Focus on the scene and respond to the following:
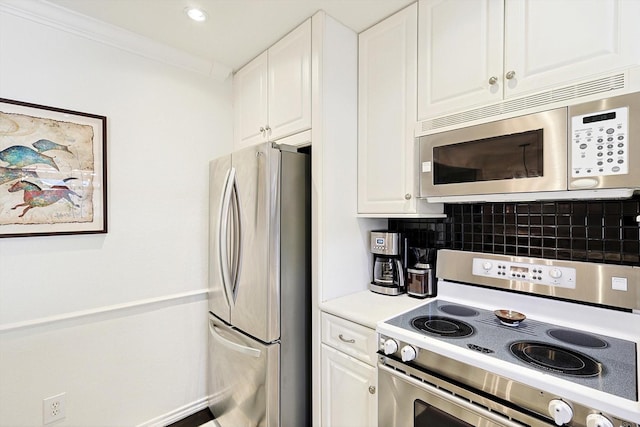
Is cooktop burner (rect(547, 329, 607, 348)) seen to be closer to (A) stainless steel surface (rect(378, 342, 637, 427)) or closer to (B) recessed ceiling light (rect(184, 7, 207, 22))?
(A) stainless steel surface (rect(378, 342, 637, 427))

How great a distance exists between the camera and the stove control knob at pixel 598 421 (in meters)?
0.82

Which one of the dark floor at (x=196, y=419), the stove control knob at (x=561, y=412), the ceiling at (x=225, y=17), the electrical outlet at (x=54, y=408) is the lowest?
the dark floor at (x=196, y=419)

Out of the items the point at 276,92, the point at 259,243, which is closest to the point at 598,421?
the point at 259,243

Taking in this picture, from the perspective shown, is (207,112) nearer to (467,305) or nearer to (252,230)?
(252,230)

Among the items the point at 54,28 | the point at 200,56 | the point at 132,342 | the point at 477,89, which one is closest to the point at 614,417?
the point at 477,89

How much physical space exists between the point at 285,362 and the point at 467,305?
3.35ft

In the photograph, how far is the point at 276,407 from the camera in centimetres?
165

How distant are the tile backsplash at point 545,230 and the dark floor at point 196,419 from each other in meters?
1.86

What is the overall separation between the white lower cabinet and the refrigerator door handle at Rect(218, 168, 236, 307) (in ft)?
2.07

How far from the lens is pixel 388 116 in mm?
1725

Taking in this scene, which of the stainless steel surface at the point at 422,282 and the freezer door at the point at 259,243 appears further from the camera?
the stainless steel surface at the point at 422,282

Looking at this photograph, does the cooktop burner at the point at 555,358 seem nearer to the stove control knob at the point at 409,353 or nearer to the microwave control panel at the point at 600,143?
the stove control knob at the point at 409,353

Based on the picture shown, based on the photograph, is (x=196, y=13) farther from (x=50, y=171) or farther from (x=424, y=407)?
(x=424, y=407)

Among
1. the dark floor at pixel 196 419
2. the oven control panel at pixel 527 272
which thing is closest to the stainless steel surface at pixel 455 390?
the oven control panel at pixel 527 272
